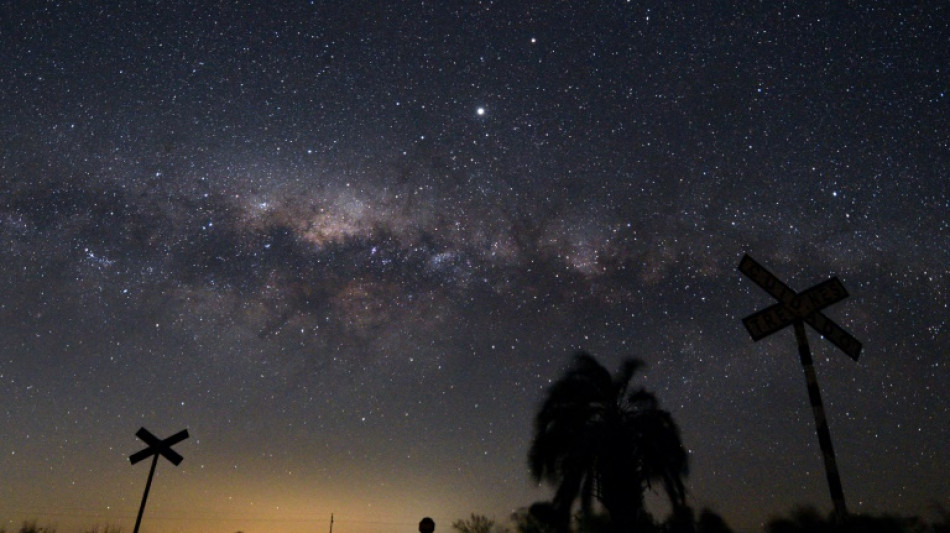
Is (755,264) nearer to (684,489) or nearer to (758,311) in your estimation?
(758,311)

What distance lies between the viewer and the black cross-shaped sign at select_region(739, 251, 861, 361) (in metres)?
8.88

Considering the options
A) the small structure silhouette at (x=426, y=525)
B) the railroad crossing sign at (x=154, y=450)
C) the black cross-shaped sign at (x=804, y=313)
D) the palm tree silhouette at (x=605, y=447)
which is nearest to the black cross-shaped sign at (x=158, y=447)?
→ the railroad crossing sign at (x=154, y=450)

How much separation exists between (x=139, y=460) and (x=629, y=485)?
14371 mm

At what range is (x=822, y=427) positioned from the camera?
841 centimetres

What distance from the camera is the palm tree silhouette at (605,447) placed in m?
21.0

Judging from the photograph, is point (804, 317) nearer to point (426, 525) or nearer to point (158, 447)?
point (426, 525)

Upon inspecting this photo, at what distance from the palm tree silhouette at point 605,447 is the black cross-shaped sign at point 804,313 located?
1298 cm

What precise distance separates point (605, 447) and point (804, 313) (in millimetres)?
13228

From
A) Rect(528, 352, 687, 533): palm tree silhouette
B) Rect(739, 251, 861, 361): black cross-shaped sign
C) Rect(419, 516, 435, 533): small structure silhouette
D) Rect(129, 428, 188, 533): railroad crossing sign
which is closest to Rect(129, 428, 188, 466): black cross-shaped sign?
Rect(129, 428, 188, 533): railroad crossing sign

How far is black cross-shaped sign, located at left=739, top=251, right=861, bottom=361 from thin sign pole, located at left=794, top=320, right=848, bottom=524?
0.17 m

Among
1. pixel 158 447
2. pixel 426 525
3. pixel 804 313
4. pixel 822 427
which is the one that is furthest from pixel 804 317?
pixel 158 447

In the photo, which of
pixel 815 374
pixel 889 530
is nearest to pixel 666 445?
pixel 889 530

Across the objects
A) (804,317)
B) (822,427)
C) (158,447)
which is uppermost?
(158,447)

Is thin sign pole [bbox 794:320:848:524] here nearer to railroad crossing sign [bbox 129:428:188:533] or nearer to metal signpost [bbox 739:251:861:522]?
metal signpost [bbox 739:251:861:522]
